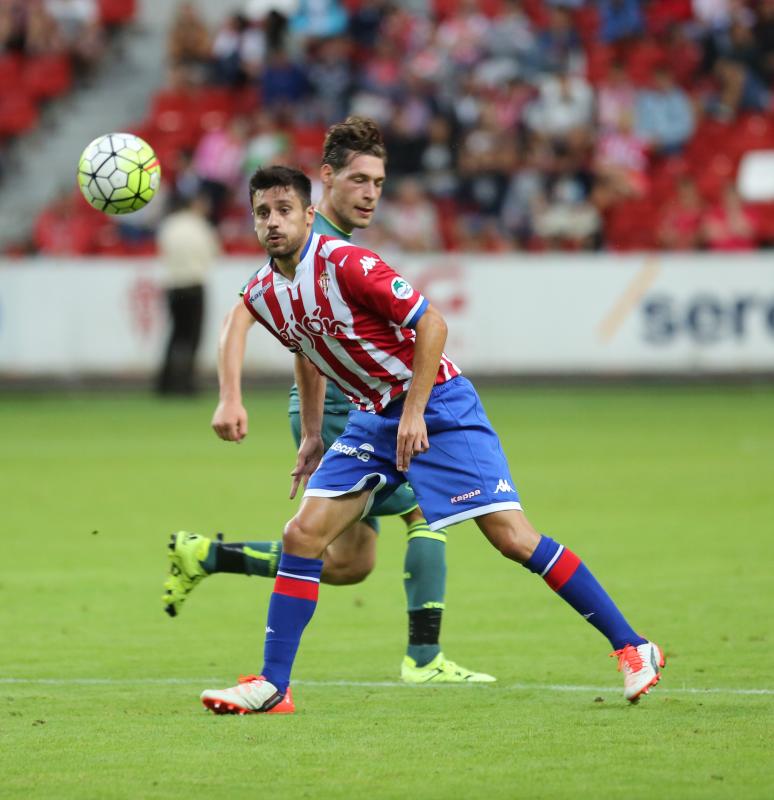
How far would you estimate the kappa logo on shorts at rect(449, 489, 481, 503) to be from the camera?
20.7ft

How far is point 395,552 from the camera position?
35.4 feet

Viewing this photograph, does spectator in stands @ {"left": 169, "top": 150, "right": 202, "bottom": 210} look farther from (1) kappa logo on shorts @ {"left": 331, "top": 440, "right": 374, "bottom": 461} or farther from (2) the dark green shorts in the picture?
(1) kappa logo on shorts @ {"left": 331, "top": 440, "right": 374, "bottom": 461}

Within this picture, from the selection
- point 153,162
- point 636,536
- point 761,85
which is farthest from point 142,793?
point 761,85

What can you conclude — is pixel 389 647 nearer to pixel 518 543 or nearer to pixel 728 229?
pixel 518 543

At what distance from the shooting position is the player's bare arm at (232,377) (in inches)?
268

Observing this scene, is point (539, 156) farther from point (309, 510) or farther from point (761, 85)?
point (309, 510)

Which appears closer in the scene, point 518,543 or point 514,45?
point 518,543

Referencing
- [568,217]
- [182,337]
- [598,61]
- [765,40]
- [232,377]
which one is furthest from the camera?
[598,61]

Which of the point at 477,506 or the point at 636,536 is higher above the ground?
the point at 477,506

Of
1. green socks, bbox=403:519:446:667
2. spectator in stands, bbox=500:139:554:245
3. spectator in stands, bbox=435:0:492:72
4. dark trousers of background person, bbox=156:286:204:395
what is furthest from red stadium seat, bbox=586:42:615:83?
green socks, bbox=403:519:446:667

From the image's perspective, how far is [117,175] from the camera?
26.5 feet

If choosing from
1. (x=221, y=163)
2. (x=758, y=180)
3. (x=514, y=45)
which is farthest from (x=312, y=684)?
(x=514, y=45)

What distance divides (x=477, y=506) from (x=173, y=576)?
1.73m

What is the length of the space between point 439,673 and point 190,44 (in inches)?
789
